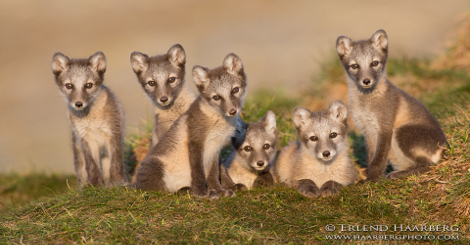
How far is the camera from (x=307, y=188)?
4980 mm

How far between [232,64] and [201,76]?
400mm

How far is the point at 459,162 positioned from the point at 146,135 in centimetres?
480

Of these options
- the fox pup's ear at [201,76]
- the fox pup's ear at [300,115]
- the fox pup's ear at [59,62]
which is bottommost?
the fox pup's ear at [300,115]

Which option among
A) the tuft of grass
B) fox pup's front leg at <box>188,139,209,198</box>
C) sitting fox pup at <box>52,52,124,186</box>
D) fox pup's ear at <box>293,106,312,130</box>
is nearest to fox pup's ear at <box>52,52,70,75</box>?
sitting fox pup at <box>52,52,124,186</box>

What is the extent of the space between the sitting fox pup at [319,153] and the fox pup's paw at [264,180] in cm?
22

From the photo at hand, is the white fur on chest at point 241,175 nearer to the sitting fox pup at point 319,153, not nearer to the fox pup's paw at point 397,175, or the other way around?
the sitting fox pup at point 319,153

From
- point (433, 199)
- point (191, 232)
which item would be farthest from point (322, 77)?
point (191, 232)

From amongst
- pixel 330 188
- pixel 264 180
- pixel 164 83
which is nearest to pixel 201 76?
pixel 164 83

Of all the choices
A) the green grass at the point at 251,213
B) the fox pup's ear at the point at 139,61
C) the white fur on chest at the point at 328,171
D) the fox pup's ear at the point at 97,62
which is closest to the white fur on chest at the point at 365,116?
the white fur on chest at the point at 328,171

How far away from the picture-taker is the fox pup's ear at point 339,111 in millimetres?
5246

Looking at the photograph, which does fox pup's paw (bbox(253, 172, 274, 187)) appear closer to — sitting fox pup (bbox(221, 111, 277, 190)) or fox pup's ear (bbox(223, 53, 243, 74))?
sitting fox pup (bbox(221, 111, 277, 190))

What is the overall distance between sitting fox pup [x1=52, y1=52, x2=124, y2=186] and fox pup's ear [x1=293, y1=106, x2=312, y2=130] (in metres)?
2.44

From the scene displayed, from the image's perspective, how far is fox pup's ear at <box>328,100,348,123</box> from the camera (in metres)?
5.25

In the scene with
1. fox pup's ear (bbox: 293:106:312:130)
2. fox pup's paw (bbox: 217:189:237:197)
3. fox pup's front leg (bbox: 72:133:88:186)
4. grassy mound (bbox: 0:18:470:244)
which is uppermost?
fox pup's ear (bbox: 293:106:312:130)
